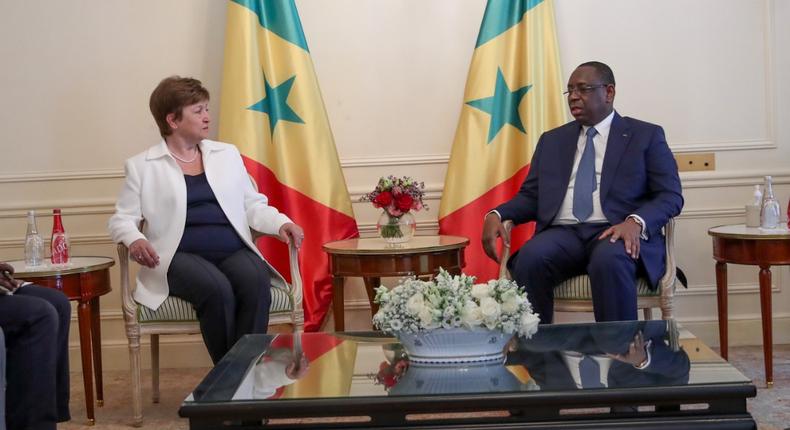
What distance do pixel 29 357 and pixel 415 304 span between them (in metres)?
1.36

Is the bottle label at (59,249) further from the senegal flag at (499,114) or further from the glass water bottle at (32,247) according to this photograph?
the senegal flag at (499,114)

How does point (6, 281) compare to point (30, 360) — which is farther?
point (6, 281)

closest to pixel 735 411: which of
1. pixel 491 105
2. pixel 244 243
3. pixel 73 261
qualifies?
pixel 244 243

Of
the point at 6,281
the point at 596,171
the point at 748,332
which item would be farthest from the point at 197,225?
the point at 748,332

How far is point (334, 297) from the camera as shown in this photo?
4.34 metres

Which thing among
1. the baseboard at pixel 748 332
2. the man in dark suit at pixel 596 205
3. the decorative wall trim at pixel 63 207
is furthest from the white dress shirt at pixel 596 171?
the decorative wall trim at pixel 63 207

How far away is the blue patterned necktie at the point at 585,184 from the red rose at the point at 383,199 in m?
0.80

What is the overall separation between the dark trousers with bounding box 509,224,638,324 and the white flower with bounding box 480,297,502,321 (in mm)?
1315

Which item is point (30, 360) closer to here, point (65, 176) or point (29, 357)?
point (29, 357)

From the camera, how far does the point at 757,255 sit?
3973 mm

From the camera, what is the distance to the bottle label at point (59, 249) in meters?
4.14

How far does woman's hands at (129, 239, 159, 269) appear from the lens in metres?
3.78

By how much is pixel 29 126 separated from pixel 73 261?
1.10 metres

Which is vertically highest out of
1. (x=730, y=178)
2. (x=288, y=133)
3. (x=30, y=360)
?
(x=288, y=133)
